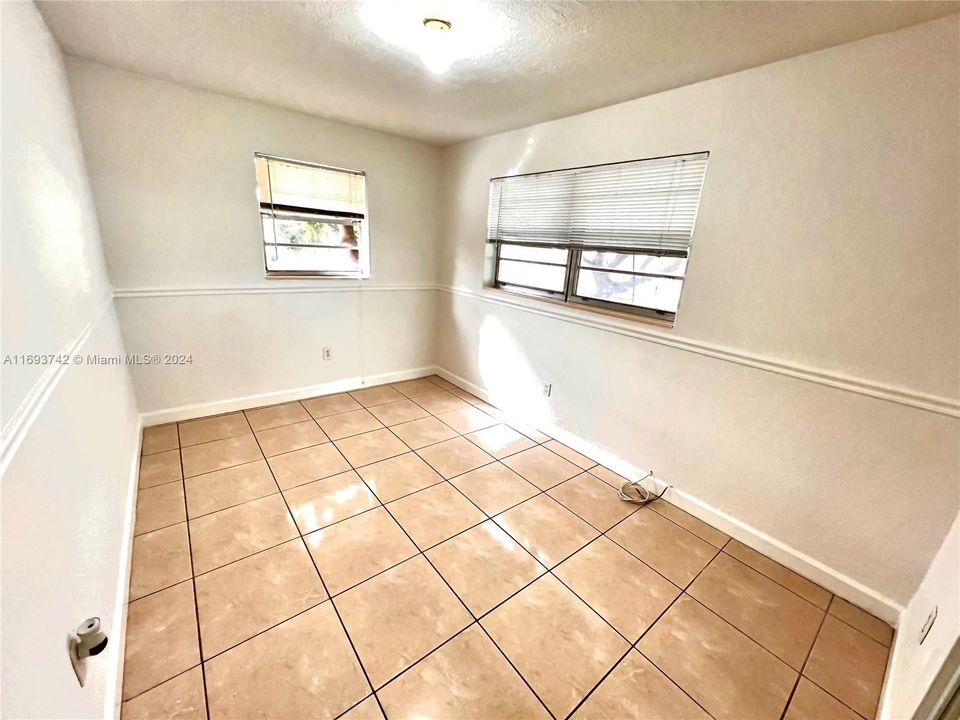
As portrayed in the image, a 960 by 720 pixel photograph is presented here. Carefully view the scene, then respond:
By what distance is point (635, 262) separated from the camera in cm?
231

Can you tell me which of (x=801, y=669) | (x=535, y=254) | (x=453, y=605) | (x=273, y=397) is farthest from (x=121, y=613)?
(x=535, y=254)

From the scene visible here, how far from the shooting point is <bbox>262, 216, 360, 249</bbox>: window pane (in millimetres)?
2904

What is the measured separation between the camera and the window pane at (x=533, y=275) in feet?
9.30

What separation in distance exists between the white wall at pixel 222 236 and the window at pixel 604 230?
0.96 metres

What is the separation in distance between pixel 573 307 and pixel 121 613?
102 inches

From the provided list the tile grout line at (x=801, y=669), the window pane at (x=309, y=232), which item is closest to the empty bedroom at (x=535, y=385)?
the tile grout line at (x=801, y=669)

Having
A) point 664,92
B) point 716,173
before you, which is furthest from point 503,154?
point 716,173

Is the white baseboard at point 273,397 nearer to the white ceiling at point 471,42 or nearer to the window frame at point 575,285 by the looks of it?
the window frame at point 575,285

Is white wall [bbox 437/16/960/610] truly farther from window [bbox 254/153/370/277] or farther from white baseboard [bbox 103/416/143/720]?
white baseboard [bbox 103/416/143/720]

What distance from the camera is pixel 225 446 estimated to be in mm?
2535

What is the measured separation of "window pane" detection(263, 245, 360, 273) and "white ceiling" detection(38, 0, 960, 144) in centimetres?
102

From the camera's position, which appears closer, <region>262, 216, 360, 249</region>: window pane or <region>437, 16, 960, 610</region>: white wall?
<region>437, 16, 960, 610</region>: white wall

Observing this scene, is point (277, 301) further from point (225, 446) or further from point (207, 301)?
point (225, 446)

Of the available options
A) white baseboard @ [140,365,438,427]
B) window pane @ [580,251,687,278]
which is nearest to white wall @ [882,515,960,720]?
window pane @ [580,251,687,278]
